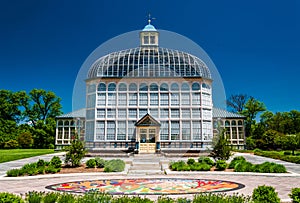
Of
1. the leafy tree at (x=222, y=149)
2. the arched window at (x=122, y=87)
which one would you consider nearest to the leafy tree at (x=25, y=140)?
the arched window at (x=122, y=87)

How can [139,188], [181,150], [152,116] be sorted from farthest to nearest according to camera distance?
1. [152,116]
2. [181,150]
3. [139,188]

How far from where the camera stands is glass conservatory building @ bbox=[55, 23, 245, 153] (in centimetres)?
3356

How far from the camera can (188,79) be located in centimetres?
3488

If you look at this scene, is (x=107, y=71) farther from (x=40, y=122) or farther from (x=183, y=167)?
(x=40, y=122)

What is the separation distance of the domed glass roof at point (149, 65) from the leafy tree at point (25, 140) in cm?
2516

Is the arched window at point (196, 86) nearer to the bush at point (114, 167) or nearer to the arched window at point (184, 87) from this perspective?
the arched window at point (184, 87)

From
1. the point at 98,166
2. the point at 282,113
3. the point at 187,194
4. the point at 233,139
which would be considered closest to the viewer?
the point at 187,194

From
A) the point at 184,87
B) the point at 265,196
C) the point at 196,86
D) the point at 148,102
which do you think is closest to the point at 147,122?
the point at 148,102

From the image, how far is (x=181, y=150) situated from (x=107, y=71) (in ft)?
45.6

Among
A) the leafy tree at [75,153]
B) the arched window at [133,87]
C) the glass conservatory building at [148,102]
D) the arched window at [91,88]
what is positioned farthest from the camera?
the arched window at [91,88]

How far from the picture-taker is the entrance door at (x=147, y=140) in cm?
3275

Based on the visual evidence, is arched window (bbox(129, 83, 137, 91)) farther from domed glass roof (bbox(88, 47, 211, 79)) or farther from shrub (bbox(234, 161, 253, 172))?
shrub (bbox(234, 161, 253, 172))

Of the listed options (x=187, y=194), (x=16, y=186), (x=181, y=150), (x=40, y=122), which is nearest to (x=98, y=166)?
(x=16, y=186)

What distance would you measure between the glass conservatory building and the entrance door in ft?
0.12
